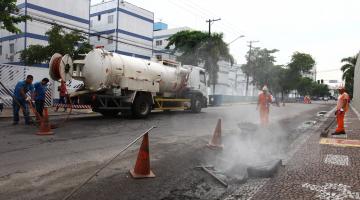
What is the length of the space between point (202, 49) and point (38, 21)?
52.3 ft

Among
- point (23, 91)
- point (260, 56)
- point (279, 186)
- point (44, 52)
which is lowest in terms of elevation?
point (279, 186)

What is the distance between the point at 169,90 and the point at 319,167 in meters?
11.5

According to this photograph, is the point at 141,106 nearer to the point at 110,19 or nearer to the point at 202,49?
the point at 202,49

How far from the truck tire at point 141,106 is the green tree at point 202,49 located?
2190 cm

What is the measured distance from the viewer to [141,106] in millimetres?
14641

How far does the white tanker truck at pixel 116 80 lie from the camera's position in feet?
42.9

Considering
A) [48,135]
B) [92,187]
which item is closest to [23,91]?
[48,135]

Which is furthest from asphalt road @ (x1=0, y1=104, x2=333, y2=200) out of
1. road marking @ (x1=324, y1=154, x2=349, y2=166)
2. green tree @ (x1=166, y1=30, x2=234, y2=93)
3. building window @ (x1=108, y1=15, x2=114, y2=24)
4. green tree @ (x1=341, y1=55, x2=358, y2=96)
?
green tree @ (x1=341, y1=55, x2=358, y2=96)

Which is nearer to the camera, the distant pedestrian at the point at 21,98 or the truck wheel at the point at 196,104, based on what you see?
the distant pedestrian at the point at 21,98

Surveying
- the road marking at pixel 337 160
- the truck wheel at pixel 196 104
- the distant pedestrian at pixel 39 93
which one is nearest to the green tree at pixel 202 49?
the truck wheel at pixel 196 104

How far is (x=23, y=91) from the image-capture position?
37.1 ft

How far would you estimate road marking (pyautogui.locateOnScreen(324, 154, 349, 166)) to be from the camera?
6536 millimetres

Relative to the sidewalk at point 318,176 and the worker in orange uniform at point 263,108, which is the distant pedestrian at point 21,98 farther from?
the sidewalk at point 318,176

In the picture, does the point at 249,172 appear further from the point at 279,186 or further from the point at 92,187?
the point at 92,187
